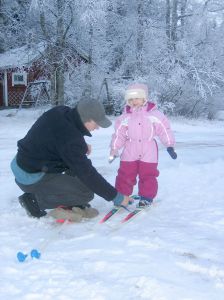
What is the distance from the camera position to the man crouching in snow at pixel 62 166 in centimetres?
379

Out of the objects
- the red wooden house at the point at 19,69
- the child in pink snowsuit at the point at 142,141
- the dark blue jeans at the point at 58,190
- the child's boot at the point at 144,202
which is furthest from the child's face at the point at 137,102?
the red wooden house at the point at 19,69

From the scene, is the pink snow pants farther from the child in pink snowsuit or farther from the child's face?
the child's face

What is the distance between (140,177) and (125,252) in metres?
1.57

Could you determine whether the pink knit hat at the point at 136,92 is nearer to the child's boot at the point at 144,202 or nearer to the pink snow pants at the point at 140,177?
the pink snow pants at the point at 140,177

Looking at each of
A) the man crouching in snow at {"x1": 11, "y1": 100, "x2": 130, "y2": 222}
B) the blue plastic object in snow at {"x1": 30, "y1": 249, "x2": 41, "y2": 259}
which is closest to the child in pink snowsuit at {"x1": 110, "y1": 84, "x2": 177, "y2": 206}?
the man crouching in snow at {"x1": 11, "y1": 100, "x2": 130, "y2": 222}

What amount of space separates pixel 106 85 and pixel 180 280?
17.3 metres

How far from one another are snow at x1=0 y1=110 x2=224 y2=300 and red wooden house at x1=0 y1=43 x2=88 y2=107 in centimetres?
1273

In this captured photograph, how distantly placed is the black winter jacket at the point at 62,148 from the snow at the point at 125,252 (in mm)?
468

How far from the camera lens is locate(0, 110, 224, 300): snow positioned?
267 cm

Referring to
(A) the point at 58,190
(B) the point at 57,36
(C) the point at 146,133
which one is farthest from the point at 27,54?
(A) the point at 58,190

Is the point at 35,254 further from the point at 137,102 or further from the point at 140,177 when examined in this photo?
the point at 137,102

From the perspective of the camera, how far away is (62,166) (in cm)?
417

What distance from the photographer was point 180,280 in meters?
2.79

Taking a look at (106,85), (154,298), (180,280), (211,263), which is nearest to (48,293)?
(154,298)
